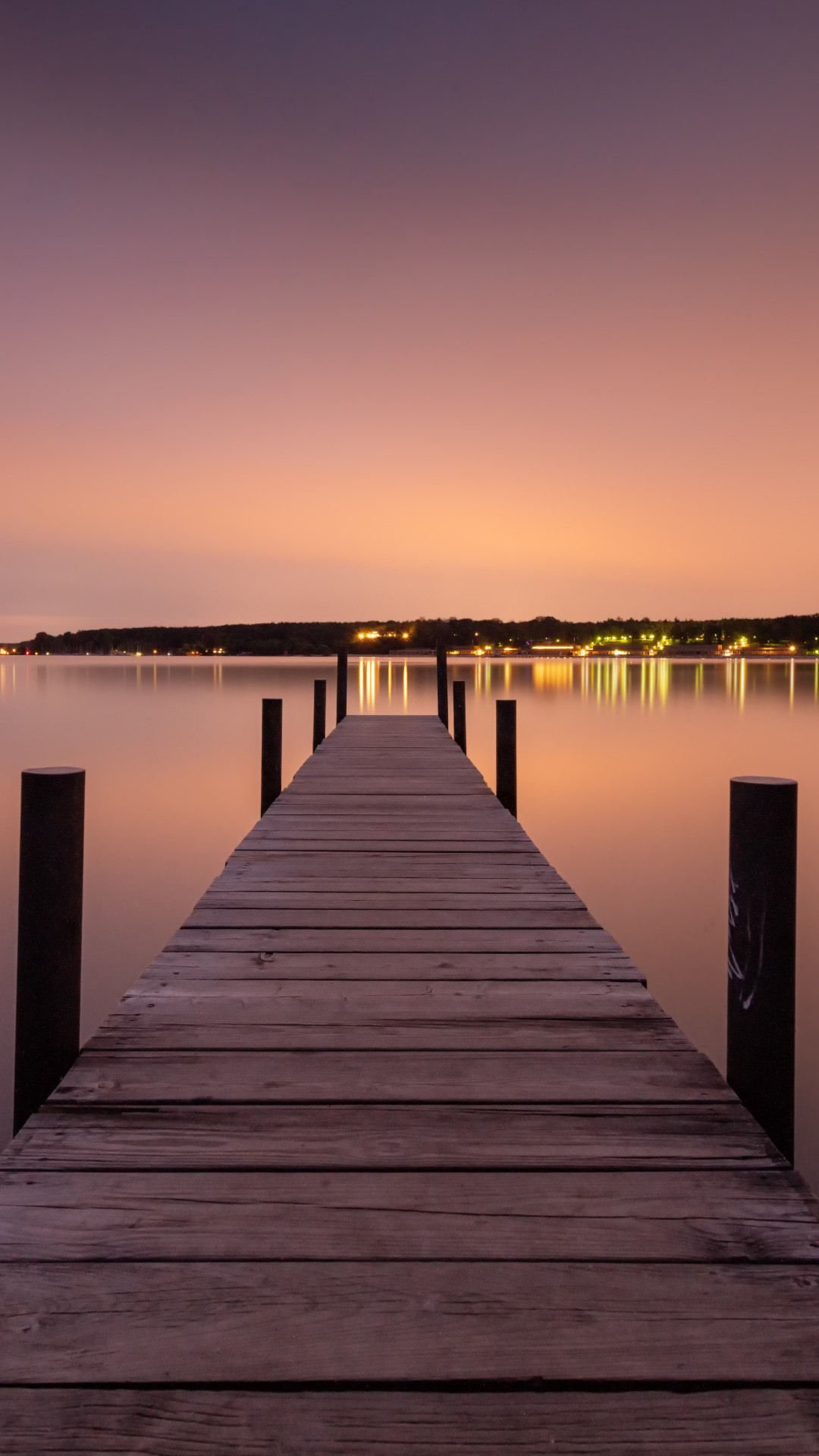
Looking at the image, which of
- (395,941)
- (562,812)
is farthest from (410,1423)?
(562,812)

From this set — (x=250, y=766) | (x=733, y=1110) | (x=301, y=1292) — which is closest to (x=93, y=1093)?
(x=301, y=1292)

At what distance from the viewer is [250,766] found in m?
16.4

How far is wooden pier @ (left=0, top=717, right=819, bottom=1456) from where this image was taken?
3.23 feet

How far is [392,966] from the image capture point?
99.9 inches

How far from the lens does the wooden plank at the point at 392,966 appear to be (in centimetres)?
245

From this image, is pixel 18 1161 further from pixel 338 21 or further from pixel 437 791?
pixel 338 21

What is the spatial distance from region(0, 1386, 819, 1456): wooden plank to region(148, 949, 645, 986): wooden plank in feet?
4.68

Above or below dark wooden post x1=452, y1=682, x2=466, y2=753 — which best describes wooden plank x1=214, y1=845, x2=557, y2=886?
below

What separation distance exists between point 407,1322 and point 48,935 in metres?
1.51

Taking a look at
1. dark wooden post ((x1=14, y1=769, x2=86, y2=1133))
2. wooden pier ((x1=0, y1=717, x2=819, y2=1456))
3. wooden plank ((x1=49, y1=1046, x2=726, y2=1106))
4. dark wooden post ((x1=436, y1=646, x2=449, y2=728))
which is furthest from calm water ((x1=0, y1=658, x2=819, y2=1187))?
wooden pier ((x1=0, y1=717, x2=819, y2=1456))

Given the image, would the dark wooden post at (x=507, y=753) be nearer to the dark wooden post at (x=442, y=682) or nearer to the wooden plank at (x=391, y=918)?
the wooden plank at (x=391, y=918)

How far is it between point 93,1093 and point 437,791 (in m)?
4.48

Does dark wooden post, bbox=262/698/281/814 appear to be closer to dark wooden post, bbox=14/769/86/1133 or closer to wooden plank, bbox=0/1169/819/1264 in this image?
dark wooden post, bbox=14/769/86/1133

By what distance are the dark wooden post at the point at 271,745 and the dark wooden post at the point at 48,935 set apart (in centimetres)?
584
